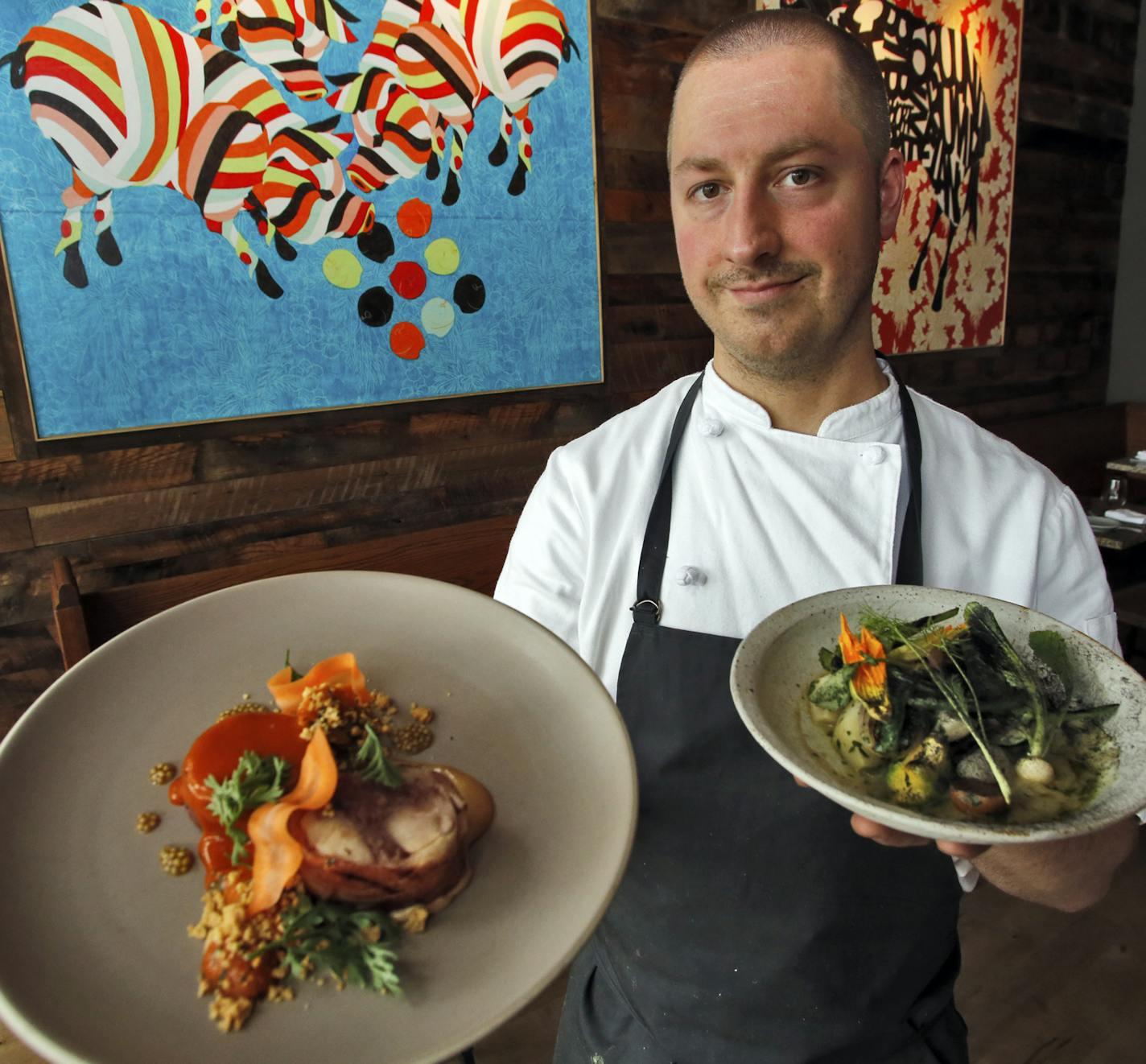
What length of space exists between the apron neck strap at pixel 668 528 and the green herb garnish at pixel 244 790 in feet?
2.32

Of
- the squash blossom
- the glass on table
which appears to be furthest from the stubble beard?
the glass on table

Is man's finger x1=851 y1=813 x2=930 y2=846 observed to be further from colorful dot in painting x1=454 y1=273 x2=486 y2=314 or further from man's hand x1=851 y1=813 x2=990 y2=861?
colorful dot in painting x1=454 y1=273 x2=486 y2=314

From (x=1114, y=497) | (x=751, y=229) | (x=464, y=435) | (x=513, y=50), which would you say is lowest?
(x=1114, y=497)

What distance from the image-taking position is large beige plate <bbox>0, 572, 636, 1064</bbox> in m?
0.70

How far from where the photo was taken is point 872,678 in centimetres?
97

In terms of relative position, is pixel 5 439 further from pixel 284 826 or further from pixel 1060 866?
pixel 1060 866

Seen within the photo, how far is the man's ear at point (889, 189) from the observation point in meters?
1.48

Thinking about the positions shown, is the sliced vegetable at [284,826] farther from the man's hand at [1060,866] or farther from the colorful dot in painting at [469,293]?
the colorful dot in painting at [469,293]

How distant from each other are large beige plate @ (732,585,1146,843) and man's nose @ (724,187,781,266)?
0.58m

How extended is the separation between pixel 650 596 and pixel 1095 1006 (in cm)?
254

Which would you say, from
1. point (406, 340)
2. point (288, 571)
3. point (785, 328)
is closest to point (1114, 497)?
Result: point (406, 340)

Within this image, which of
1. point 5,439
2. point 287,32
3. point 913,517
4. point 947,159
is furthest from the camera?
point 947,159

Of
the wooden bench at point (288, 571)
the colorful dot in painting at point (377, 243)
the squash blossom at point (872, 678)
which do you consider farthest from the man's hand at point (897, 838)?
the colorful dot in painting at point (377, 243)

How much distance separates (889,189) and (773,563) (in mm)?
724
